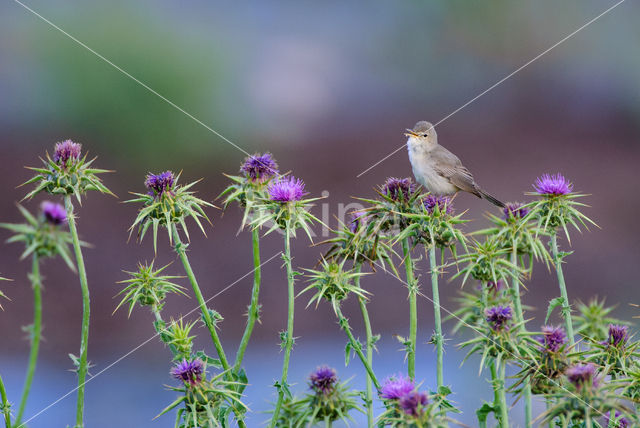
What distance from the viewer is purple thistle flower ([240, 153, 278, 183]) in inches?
163

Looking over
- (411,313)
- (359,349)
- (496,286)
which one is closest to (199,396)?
(359,349)

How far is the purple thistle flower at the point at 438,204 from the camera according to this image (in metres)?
3.90

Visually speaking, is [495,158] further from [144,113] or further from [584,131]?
[144,113]

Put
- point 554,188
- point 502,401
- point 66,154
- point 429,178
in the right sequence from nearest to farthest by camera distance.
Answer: point 502,401 → point 66,154 → point 554,188 → point 429,178

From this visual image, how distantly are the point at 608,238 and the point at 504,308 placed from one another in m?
11.9

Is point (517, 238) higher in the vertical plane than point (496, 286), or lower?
higher

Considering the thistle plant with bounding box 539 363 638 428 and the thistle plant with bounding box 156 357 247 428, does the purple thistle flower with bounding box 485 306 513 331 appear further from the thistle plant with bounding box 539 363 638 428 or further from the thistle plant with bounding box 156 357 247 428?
the thistle plant with bounding box 156 357 247 428

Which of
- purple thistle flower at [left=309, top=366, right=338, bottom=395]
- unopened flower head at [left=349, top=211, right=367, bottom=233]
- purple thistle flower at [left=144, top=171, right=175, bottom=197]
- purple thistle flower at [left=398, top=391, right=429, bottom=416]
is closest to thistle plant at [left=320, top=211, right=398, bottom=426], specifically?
unopened flower head at [left=349, top=211, right=367, bottom=233]

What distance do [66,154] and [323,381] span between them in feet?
5.51

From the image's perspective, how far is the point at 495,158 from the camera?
16.4 m

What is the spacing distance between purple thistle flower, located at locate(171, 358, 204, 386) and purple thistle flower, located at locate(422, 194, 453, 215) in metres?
Result: 1.48

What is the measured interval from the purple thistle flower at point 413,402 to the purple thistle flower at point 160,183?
1.74m

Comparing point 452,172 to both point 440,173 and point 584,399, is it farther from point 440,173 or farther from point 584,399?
point 584,399

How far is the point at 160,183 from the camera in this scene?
12.7 ft
